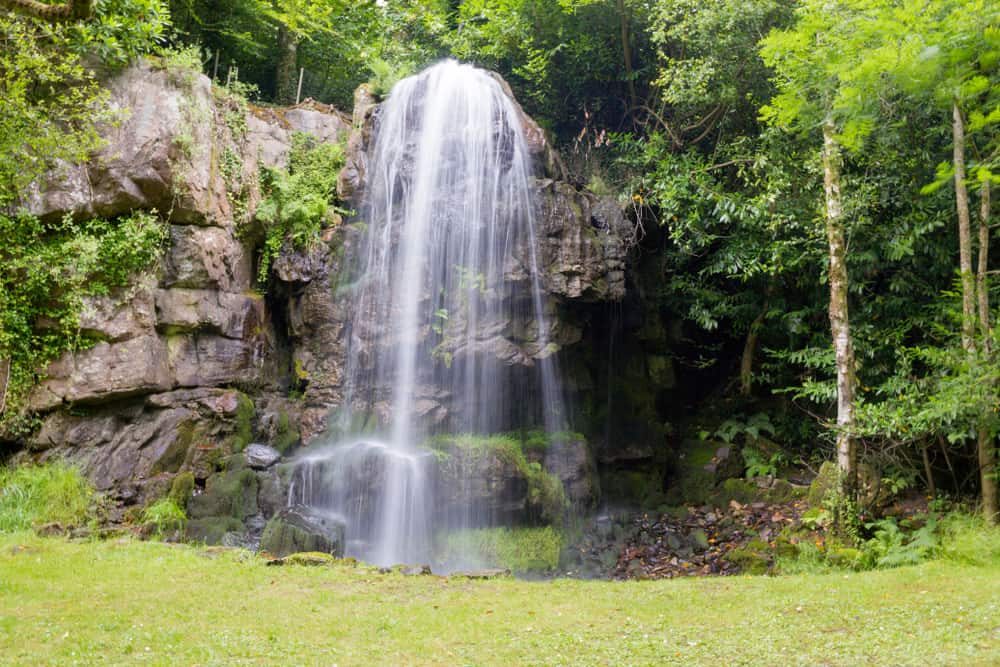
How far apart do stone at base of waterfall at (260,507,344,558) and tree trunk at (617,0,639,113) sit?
1227 cm

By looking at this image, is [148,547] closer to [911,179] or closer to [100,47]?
[100,47]

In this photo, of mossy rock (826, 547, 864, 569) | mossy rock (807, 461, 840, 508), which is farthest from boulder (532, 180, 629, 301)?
mossy rock (826, 547, 864, 569)

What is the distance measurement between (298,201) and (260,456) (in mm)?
5177

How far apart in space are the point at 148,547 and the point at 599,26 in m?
14.9

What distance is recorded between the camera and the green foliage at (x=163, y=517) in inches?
409

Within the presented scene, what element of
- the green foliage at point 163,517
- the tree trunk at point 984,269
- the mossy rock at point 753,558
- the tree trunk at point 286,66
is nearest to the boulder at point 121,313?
the green foliage at point 163,517

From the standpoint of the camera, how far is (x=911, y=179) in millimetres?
12555

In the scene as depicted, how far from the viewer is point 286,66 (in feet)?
61.0

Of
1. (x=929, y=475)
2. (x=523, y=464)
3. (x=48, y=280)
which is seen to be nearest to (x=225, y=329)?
(x=48, y=280)

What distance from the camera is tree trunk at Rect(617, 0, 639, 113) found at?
54.3ft

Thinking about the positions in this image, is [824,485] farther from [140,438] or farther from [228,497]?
[140,438]

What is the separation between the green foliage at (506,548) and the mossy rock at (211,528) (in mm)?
3436

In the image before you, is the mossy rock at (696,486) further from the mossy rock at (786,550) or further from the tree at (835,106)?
the tree at (835,106)

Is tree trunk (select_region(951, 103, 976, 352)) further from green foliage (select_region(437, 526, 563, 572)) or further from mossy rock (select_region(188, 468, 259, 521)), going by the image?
mossy rock (select_region(188, 468, 259, 521))
